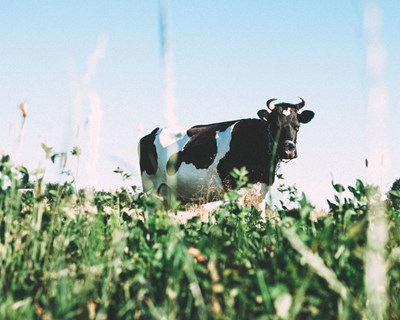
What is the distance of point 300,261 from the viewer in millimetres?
1756

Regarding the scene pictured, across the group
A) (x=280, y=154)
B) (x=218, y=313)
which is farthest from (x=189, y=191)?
(x=218, y=313)

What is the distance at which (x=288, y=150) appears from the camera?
902 cm

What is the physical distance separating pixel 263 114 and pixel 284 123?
0.54m

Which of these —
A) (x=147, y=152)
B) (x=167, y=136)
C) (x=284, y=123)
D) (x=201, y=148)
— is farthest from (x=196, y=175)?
(x=284, y=123)

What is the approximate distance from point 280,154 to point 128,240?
7.20 m

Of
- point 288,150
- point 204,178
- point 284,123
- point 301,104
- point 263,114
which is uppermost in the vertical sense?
point 301,104

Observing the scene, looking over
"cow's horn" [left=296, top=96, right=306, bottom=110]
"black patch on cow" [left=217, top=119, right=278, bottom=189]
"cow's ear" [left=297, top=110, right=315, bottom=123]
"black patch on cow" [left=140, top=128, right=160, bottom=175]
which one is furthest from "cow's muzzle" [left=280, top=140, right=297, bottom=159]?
"black patch on cow" [left=140, top=128, right=160, bottom=175]

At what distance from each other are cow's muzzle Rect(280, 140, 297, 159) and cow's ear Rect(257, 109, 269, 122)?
946 millimetres

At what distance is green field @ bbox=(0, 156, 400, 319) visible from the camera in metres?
1.47

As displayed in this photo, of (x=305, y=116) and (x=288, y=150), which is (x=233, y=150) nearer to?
(x=288, y=150)

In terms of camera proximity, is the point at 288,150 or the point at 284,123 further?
the point at 284,123

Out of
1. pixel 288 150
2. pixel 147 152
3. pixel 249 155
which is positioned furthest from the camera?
pixel 147 152

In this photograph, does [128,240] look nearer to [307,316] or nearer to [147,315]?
[147,315]

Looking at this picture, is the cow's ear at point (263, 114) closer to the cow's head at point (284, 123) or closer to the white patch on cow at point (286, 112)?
the cow's head at point (284, 123)
